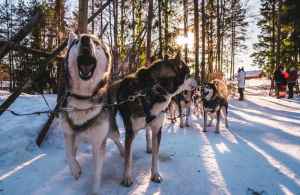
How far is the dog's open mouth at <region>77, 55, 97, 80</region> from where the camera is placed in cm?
342

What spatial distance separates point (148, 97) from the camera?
14.7 ft

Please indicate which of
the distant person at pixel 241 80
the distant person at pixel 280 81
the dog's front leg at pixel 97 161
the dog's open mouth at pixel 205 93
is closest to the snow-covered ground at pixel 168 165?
the dog's front leg at pixel 97 161

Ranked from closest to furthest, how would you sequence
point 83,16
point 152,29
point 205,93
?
point 83,16 → point 205,93 → point 152,29

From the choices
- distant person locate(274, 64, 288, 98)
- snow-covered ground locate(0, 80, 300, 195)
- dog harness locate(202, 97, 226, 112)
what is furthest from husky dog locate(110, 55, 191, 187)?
distant person locate(274, 64, 288, 98)

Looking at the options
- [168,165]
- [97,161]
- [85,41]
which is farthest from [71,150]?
[168,165]

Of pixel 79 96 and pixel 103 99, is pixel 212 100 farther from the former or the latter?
pixel 79 96

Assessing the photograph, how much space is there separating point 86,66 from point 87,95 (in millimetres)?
362

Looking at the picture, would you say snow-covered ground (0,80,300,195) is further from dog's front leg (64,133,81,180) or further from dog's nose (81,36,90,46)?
dog's nose (81,36,90,46)

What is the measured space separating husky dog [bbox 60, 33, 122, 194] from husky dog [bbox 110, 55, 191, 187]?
502 mm

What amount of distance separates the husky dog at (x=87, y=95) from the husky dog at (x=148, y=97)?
19.8 inches

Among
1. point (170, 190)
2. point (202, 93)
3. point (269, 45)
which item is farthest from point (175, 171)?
point (269, 45)

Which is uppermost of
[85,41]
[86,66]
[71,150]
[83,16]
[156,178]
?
[83,16]

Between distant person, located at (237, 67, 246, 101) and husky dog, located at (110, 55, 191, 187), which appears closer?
husky dog, located at (110, 55, 191, 187)

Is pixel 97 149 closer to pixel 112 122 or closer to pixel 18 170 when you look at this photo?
pixel 112 122
